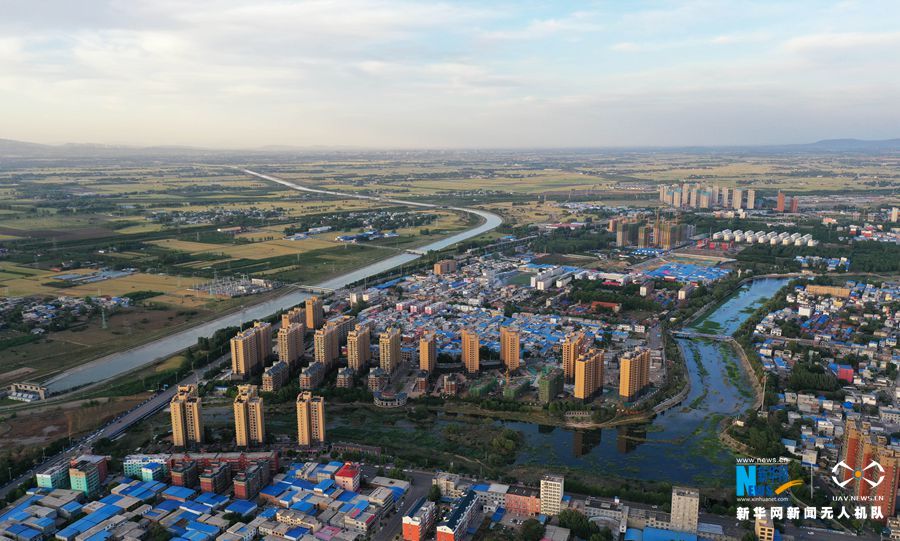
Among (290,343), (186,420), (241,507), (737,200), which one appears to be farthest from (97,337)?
(737,200)

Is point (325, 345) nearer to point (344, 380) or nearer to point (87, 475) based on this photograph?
point (344, 380)

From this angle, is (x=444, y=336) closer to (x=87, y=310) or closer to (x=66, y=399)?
(x=66, y=399)

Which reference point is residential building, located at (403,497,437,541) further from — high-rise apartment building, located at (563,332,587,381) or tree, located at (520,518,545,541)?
high-rise apartment building, located at (563,332,587,381)

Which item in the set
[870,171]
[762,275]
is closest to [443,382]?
[762,275]

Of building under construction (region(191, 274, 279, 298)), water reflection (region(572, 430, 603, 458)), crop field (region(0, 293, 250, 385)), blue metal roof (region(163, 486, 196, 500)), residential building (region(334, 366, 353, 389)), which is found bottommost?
Answer: water reflection (region(572, 430, 603, 458))

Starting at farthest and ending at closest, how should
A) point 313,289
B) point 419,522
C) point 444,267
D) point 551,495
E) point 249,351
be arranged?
point 444,267 < point 313,289 < point 249,351 < point 551,495 < point 419,522

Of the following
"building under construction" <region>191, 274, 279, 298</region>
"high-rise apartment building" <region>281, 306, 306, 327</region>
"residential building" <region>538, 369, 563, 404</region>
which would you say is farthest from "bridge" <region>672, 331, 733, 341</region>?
"building under construction" <region>191, 274, 279, 298</region>
